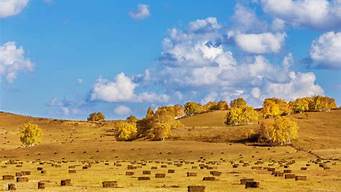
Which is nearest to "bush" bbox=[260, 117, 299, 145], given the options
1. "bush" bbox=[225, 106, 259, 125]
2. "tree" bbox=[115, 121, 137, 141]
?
"bush" bbox=[225, 106, 259, 125]

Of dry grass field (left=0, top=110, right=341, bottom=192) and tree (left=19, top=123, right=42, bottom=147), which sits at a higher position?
tree (left=19, top=123, right=42, bottom=147)

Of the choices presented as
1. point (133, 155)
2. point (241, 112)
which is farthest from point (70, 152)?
point (241, 112)

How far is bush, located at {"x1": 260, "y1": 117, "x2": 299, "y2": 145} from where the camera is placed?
14312 centimetres

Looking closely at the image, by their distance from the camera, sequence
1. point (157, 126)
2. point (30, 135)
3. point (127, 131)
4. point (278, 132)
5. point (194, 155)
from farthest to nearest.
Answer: point (127, 131), point (30, 135), point (157, 126), point (278, 132), point (194, 155)

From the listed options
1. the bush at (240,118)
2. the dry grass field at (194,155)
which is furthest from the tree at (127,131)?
the bush at (240,118)

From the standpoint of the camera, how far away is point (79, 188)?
4369 cm

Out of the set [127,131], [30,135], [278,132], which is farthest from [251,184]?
[127,131]

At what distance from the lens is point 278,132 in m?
144

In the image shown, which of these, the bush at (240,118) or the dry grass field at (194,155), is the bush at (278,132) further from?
the bush at (240,118)

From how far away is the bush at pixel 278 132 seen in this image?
143125 millimetres

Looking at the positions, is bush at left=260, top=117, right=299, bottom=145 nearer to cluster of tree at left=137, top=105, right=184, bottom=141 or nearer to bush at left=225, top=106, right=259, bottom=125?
cluster of tree at left=137, top=105, right=184, bottom=141

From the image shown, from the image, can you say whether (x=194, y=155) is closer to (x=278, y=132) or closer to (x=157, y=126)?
(x=278, y=132)

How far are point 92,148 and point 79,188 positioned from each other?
4156 inches

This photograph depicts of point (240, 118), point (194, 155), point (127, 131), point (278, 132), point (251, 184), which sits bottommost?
point (251, 184)
